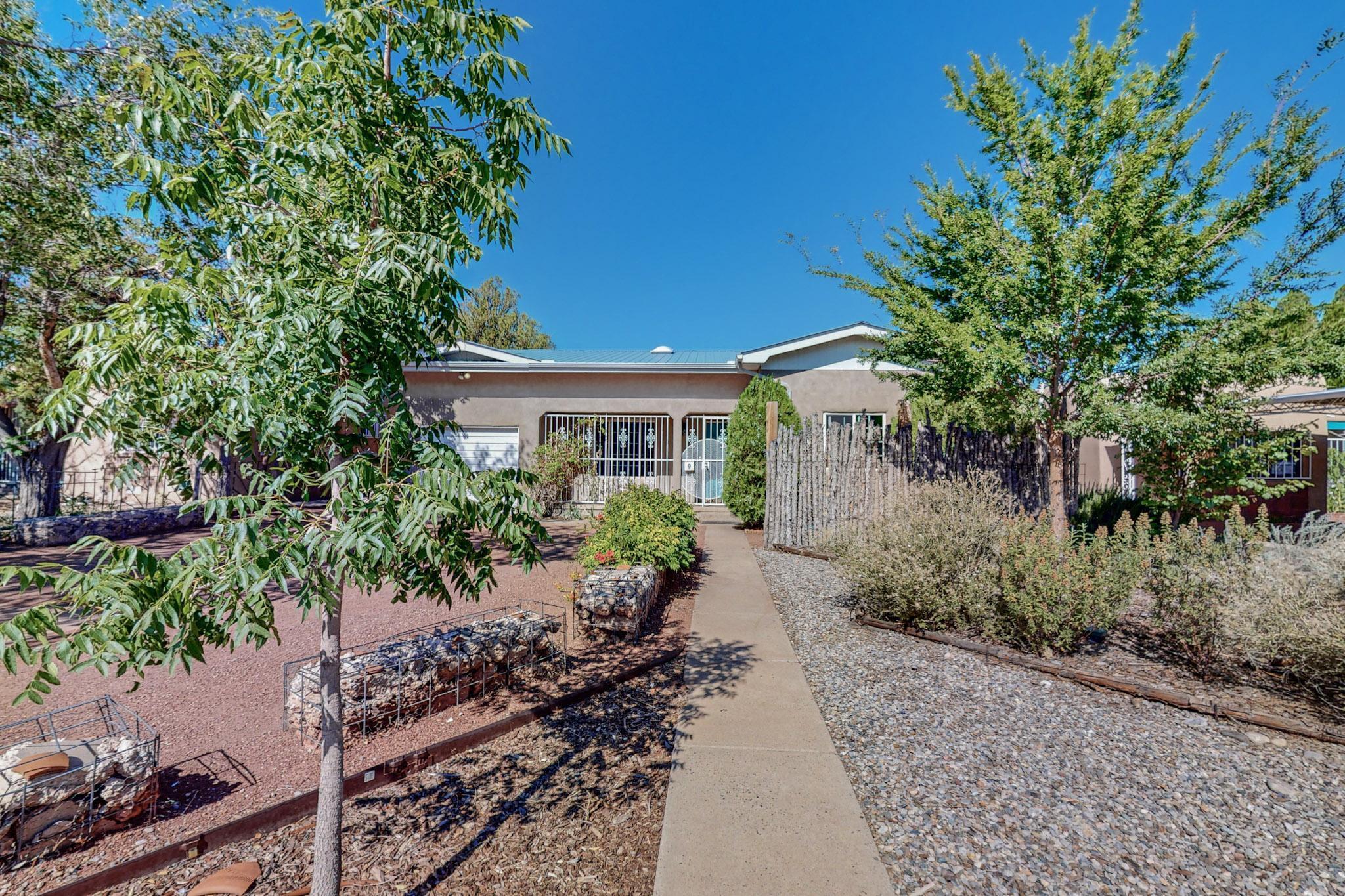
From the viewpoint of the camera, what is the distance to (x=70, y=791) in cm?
246

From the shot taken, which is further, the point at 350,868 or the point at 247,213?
the point at 350,868

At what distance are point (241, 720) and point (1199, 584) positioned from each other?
6.93 m

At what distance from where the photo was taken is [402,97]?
7.66 ft

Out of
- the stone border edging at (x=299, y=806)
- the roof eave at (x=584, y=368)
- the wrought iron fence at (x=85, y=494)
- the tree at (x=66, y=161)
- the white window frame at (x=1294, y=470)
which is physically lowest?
the stone border edging at (x=299, y=806)

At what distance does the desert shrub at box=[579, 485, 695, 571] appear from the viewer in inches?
253

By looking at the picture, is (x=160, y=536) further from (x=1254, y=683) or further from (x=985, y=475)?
(x=1254, y=683)

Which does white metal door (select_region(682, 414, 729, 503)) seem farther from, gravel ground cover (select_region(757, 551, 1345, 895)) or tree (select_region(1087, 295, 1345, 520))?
gravel ground cover (select_region(757, 551, 1345, 895))

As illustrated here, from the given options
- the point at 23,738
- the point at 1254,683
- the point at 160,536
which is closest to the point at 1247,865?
the point at 1254,683

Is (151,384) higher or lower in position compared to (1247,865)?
higher

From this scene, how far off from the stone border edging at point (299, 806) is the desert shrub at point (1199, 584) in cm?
457

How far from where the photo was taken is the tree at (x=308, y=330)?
1.70 meters

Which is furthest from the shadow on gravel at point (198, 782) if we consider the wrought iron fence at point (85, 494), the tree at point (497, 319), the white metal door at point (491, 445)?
the tree at point (497, 319)

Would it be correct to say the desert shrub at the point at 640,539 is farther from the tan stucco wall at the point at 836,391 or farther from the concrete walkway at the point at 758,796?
the tan stucco wall at the point at 836,391

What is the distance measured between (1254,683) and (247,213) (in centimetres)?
687
